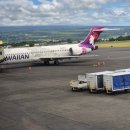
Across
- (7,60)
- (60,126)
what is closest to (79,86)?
(60,126)

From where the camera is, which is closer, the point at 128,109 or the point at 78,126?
the point at 78,126

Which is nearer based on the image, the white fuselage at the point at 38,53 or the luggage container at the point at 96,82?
the luggage container at the point at 96,82

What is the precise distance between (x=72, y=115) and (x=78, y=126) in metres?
3.15

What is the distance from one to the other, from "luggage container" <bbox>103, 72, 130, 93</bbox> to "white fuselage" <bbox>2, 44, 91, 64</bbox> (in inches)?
1172

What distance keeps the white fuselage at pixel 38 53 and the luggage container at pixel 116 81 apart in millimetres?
29777

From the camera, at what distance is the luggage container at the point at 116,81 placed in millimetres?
34844

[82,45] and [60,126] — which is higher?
[82,45]

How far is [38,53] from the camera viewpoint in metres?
65.9

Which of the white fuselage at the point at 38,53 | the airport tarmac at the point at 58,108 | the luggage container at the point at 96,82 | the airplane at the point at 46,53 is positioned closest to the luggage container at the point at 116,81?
the luggage container at the point at 96,82

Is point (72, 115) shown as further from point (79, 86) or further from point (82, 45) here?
point (82, 45)

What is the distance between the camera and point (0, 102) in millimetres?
32938

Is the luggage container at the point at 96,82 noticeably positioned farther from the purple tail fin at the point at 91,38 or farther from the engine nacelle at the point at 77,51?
the purple tail fin at the point at 91,38

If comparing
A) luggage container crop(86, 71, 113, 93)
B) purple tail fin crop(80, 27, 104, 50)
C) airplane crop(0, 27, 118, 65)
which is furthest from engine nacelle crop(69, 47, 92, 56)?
luggage container crop(86, 71, 113, 93)

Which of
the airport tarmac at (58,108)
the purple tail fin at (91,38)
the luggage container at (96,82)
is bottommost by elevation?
the airport tarmac at (58,108)
